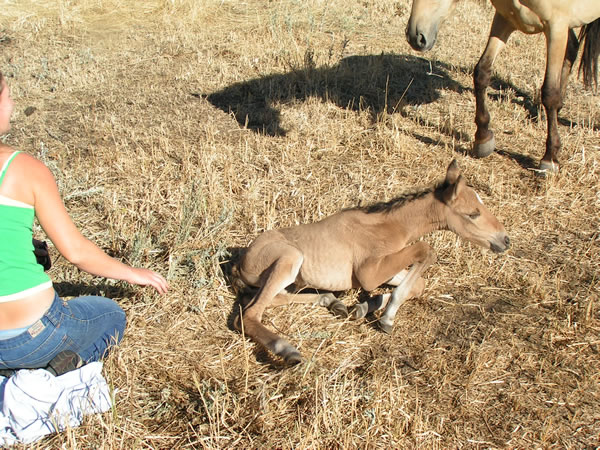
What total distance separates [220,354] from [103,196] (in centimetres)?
253

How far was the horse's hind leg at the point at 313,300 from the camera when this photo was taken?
4.20 m

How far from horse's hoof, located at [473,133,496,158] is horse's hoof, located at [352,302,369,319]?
3.18 meters

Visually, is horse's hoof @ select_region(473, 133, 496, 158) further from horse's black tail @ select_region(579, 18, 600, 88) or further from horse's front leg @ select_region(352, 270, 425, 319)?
horse's front leg @ select_region(352, 270, 425, 319)

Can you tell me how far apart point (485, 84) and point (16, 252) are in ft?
18.5

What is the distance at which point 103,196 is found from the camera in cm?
540

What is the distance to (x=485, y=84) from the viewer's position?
22.5 feet

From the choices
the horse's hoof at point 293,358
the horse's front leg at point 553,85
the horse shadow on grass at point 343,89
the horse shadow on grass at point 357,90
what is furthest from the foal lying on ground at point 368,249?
the horse shadow on grass at point 343,89

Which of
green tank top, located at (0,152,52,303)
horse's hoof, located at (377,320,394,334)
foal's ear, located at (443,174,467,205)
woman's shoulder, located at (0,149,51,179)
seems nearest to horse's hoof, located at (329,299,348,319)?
horse's hoof, located at (377,320,394,334)

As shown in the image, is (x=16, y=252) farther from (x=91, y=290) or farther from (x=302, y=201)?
(x=302, y=201)

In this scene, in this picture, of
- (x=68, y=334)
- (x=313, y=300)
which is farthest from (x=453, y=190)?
(x=68, y=334)

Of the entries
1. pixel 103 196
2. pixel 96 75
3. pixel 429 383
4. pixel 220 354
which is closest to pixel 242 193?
pixel 103 196

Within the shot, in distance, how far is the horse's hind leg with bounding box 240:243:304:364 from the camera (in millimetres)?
3639

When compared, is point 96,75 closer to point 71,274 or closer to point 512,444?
point 71,274

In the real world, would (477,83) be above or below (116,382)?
above
